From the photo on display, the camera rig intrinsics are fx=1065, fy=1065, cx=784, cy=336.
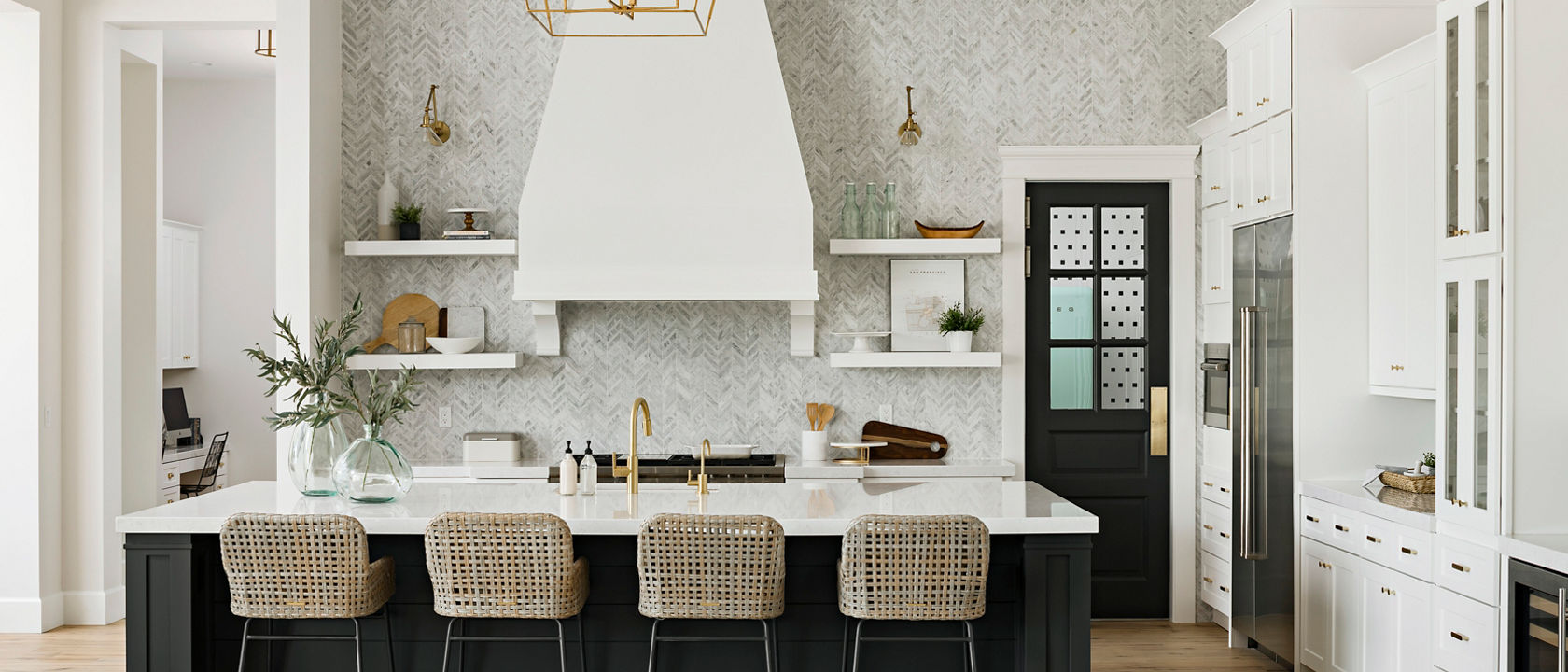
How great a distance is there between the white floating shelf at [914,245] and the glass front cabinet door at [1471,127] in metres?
2.17

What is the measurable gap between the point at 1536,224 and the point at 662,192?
3.28 metres

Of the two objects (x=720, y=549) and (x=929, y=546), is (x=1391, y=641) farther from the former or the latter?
(x=720, y=549)

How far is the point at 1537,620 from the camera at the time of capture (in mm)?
2922

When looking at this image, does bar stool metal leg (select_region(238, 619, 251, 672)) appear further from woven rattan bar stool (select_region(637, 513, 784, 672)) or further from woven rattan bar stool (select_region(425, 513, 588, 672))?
woven rattan bar stool (select_region(637, 513, 784, 672))

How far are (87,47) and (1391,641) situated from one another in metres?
6.19

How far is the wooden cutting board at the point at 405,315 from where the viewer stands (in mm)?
5387

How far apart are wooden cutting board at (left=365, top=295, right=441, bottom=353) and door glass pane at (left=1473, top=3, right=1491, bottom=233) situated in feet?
14.6

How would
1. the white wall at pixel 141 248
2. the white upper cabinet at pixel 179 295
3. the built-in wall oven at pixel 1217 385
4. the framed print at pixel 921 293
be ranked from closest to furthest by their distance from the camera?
the built-in wall oven at pixel 1217 385
the framed print at pixel 921 293
the white wall at pixel 141 248
the white upper cabinet at pixel 179 295

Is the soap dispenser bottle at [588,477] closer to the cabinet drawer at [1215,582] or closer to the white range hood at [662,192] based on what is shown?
the white range hood at [662,192]

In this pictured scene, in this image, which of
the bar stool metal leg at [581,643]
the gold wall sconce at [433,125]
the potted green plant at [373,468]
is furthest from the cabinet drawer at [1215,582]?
the gold wall sconce at [433,125]

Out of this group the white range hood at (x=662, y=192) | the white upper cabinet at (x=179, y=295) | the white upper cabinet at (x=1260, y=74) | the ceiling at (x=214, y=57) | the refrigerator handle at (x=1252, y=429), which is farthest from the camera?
the white upper cabinet at (x=179, y=295)

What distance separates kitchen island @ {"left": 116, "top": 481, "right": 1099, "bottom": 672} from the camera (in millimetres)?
3137

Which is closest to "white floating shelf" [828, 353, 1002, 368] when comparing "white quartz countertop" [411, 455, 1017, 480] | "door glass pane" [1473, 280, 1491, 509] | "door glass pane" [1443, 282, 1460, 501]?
"white quartz countertop" [411, 455, 1017, 480]

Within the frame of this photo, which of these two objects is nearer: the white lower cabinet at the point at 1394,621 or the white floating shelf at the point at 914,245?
the white lower cabinet at the point at 1394,621
